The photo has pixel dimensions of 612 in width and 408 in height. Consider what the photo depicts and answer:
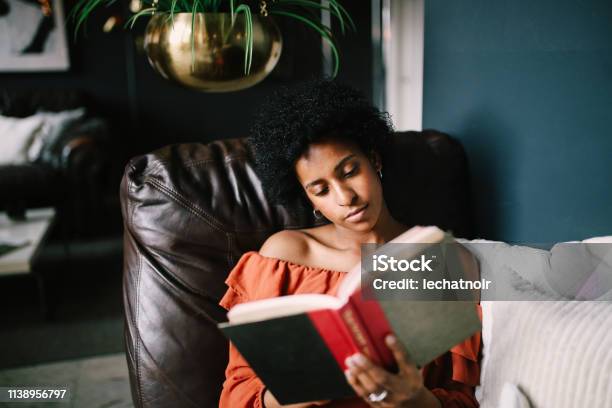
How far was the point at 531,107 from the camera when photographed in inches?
50.4

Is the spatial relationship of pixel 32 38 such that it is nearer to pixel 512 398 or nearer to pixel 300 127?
pixel 300 127

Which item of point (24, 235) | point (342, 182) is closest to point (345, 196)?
point (342, 182)

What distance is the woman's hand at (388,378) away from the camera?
81 cm

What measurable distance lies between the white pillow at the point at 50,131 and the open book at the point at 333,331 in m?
3.45

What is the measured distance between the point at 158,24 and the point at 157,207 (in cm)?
45

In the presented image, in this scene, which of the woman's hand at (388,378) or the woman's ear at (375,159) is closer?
the woman's hand at (388,378)

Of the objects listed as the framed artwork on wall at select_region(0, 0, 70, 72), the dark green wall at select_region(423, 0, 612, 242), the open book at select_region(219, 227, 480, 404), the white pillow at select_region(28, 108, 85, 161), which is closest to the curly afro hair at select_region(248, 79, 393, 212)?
the dark green wall at select_region(423, 0, 612, 242)

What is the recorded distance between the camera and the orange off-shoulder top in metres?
1.10

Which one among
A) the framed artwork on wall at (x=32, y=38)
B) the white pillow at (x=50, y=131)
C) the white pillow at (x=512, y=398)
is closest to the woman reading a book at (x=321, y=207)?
the white pillow at (x=512, y=398)

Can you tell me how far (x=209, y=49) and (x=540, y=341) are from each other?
0.73m

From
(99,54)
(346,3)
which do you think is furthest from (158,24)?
(99,54)

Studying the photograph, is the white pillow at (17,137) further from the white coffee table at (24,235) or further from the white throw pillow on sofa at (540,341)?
the white throw pillow on sofa at (540,341)

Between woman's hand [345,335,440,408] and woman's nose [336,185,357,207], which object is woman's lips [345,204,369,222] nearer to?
woman's nose [336,185,357,207]

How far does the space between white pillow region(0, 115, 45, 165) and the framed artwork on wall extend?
2.32 feet
